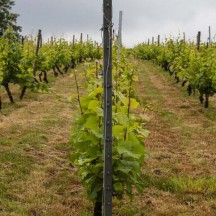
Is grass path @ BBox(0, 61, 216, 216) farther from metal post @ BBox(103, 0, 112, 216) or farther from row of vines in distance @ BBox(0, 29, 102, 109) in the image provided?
metal post @ BBox(103, 0, 112, 216)

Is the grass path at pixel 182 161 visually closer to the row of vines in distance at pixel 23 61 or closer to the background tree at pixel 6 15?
the row of vines in distance at pixel 23 61

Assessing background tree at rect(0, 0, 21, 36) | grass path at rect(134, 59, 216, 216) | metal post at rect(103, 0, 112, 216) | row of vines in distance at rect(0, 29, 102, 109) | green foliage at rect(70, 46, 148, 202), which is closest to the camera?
metal post at rect(103, 0, 112, 216)

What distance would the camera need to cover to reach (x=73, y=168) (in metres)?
8.03

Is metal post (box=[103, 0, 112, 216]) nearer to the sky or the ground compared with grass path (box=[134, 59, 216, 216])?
nearer to the sky

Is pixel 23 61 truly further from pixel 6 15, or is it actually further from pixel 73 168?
pixel 6 15

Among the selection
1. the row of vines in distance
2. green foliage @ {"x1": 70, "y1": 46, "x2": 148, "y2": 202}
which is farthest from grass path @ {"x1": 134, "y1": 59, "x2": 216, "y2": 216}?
the row of vines in distance

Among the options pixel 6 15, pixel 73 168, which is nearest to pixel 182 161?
pixel 73 168

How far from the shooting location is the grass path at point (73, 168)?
606 centimetres

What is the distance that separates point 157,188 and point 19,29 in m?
47.7

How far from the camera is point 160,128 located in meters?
12.5

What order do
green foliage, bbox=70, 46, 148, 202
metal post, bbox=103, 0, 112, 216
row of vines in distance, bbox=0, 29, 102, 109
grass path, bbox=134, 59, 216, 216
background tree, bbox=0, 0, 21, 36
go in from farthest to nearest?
background tree, bbox=0, 0, 21, 36, grass path, bbox=134, 59, 216, 216, row of vines in distance, bbox=0, 29, 102, 109, green foliage, bbox=70, 46, 148, 202, metal post, bbox=103, 0, 112, 216

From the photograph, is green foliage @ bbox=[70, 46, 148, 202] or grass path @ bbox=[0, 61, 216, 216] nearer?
green foliage @ bbox=[70, 46, 148, 202]

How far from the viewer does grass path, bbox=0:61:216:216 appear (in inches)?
239

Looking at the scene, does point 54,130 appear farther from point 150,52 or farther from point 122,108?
point 150,52
